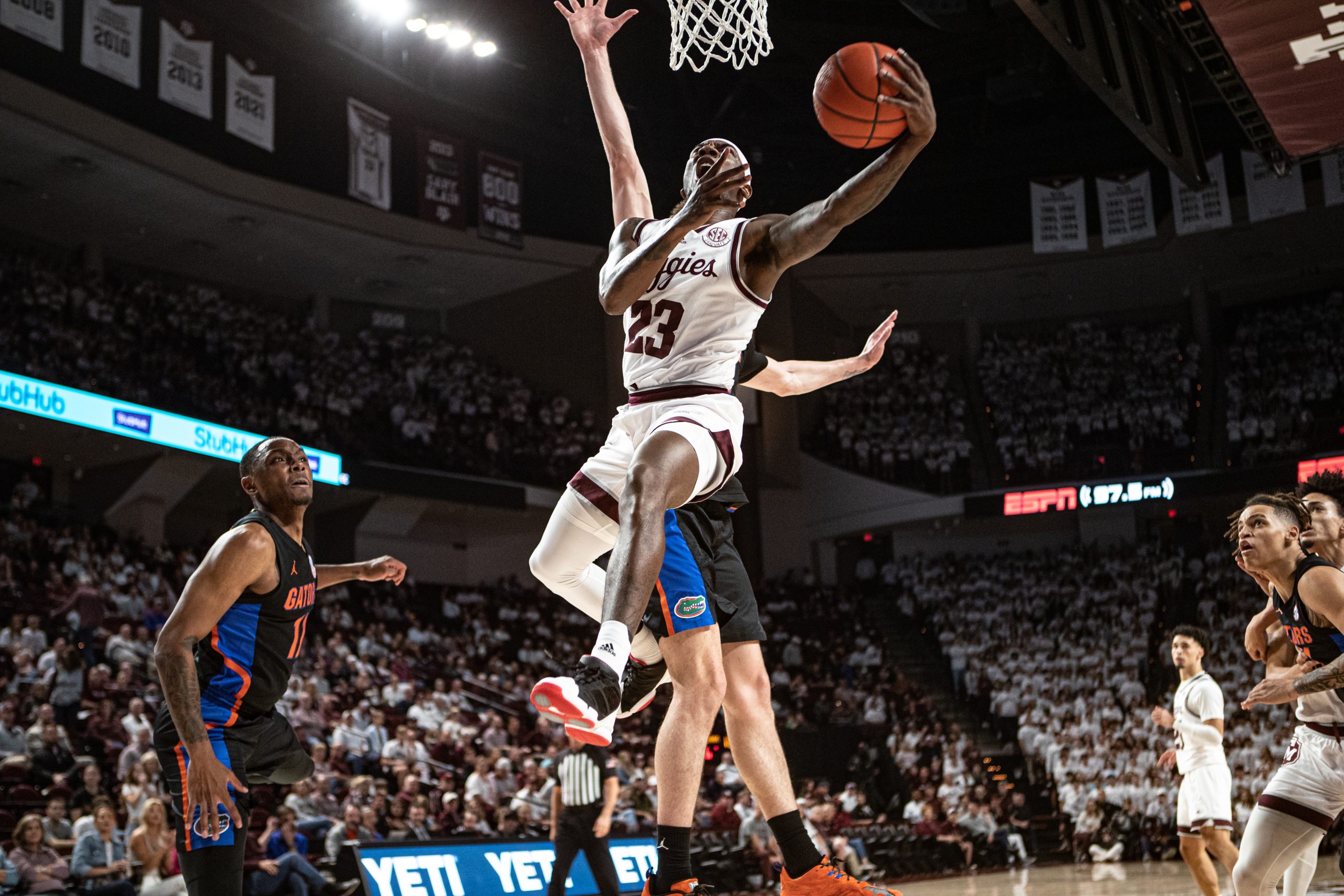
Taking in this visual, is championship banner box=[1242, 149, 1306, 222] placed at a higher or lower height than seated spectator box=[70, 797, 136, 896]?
higher

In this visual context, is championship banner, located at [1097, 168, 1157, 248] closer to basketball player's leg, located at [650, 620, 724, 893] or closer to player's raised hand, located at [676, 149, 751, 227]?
player's raised hand, located at [676, 149, 751, 227]

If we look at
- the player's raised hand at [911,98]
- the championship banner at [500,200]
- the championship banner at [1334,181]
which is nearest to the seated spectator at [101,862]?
the player's raised hand at [911,98]

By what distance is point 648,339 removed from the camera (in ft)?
14.3

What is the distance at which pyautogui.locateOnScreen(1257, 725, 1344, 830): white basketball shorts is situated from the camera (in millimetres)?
5230

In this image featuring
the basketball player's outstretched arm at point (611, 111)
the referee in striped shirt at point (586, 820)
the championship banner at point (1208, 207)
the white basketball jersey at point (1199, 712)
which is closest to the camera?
the basketball player's outstretched arm at point (611, 111)

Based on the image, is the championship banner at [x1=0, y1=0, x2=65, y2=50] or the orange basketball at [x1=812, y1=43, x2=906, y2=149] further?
the championship banner at [x1=0, y1=0, x2=65, y2=50]

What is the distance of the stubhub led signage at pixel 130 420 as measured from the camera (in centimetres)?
1672

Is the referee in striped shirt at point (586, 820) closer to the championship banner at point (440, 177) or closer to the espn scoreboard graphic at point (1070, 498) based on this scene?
the championship banner at point (440, 177)

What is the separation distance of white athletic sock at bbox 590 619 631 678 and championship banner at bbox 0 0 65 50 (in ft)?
55.3

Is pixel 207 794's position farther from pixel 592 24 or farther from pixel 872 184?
pixel 592 24

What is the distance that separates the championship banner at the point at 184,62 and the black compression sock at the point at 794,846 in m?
17.9

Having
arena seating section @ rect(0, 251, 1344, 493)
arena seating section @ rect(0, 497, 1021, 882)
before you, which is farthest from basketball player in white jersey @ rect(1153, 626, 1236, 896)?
arena seating section @ rect(0, 251, 1344, 493)

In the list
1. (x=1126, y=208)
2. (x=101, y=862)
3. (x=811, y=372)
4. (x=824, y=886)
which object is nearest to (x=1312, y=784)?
(x=824, y=886)

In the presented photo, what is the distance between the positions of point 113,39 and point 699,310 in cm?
1664
